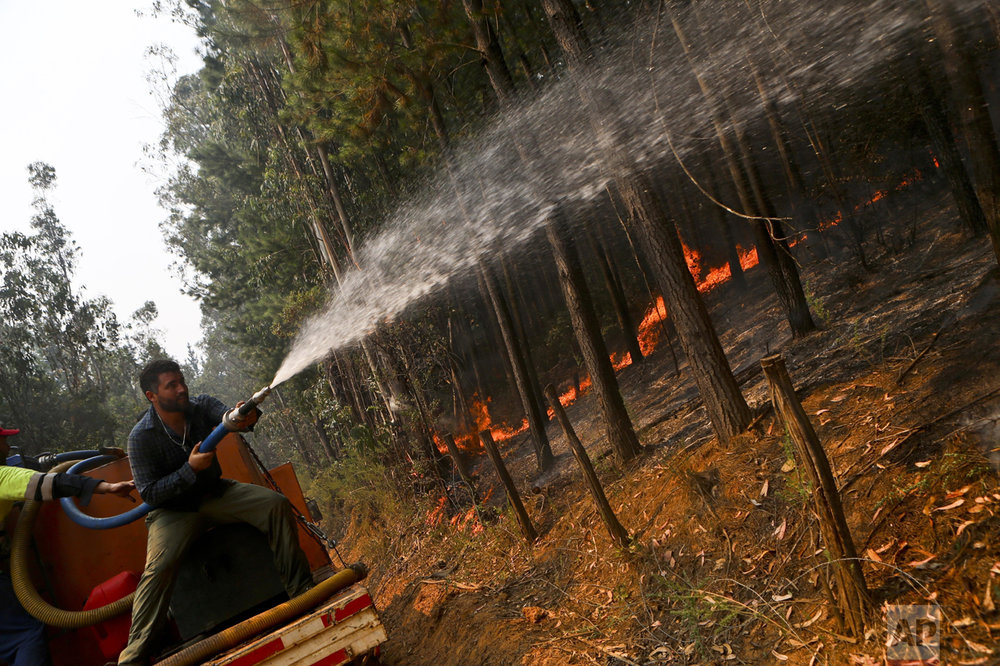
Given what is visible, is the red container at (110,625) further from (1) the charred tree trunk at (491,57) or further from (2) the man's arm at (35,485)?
(1) the charred tree trunk at (491,57)

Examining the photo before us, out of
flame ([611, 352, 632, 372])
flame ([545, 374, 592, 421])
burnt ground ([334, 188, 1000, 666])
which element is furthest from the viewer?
flame ([611, 352, 632, 372])

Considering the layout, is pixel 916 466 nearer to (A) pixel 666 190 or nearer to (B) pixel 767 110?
(B) pixel 767 110

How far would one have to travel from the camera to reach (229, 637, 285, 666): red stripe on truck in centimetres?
341

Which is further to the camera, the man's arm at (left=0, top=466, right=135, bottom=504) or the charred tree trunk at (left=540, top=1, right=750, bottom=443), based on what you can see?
the charred tree trunk at (left=540, top=1, right=750, bottom=443)

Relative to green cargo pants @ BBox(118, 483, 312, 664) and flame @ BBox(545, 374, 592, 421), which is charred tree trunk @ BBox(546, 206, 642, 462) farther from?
flame @ BBox(545, 374, 592, 421)

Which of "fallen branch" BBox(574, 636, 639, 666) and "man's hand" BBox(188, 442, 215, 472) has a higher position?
"man's hand" BBox(188, 442, 215, 472)

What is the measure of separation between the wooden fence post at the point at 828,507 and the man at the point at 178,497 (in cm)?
335

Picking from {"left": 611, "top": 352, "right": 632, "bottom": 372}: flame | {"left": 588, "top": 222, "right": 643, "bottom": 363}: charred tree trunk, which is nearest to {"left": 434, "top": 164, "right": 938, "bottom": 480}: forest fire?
{"left": 611, "top": 352, "right": 632, "bottom": 372}: flame

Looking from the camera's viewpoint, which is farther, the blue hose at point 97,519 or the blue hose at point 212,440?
the blue hose at point 97,519

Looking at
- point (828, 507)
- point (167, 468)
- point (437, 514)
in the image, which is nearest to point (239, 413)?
point (167, 468)

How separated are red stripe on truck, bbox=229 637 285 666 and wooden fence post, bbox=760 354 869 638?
3.22 meters

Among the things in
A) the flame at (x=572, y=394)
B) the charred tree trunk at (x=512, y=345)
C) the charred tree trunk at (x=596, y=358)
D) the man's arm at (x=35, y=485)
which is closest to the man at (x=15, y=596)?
the man's arm at (x=35, y=485)

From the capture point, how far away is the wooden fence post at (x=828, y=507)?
2.96m

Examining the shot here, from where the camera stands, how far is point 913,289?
25.7 feet
